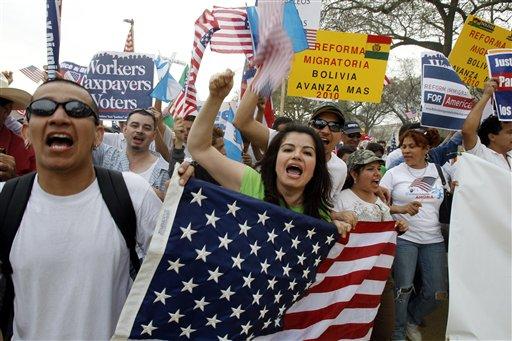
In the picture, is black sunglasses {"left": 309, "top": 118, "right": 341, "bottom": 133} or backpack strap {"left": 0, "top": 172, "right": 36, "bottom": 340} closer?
backpack strap {"left": 0, "top": 172, "right": 36, "bottom": 340}

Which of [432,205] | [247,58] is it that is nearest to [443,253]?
[432,205]

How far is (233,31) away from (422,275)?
288 cm

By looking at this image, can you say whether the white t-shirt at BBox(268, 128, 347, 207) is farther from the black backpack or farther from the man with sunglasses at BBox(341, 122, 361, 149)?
the man with sunglasses at BBox(341, 122, 361, 149)

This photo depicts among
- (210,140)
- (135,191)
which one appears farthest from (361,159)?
(135,191)

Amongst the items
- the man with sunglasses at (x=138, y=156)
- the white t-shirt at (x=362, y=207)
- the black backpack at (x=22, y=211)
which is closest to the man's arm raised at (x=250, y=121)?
the white t-shirt at (x=362, y=207)

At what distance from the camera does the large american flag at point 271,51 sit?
108 inches

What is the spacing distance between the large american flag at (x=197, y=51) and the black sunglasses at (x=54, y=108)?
6.52 ft

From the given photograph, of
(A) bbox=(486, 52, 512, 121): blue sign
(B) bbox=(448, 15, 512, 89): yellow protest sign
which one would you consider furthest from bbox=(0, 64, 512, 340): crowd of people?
(B) bbox=(448, 15, 512, 89): yellow protest sign

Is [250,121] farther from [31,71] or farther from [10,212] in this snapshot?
[31,71]

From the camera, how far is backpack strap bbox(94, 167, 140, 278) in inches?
76.6

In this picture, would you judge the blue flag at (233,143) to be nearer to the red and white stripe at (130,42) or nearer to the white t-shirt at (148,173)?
the white t-shirt at (148,173)

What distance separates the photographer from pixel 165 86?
6.95 m

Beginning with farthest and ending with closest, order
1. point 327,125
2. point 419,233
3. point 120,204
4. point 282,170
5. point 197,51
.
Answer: point 419,233, point 197,51, point 327,125, point 282,170, point 120,204

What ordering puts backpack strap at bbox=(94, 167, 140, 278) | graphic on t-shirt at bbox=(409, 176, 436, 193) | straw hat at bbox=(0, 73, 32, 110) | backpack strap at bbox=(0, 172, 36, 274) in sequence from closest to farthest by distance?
backpack strap at bbox=(0, 172, 36, 274) → backpack strap at bbox=(94, 167, 140, 278) → straw hat at bbox=(0, 73, 32, 110) → graphic on t-shirt at bbox=(409, 176, 436, 193)
